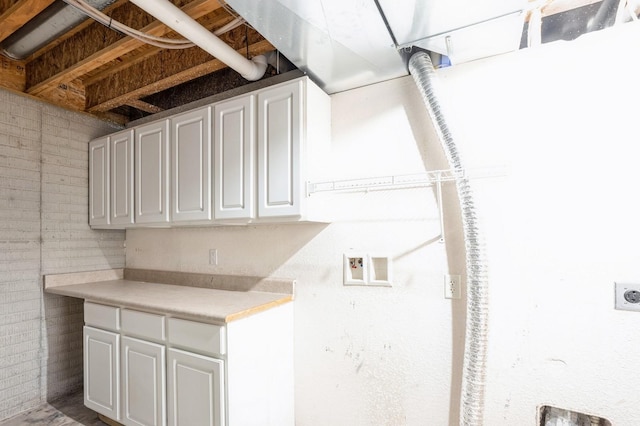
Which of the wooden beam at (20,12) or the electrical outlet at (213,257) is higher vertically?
the wooden beam at (20,12)

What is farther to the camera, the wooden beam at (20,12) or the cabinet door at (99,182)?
the cabinet door at (99,182)

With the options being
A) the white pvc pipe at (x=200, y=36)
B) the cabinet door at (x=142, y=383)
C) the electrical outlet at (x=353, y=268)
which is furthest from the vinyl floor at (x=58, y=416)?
the white pvc pipe at (x=200, y=36)

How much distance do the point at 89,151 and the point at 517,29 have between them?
321 centimetres

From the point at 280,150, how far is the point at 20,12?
149 cm

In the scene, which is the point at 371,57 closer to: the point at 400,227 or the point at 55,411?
the point at 400,227

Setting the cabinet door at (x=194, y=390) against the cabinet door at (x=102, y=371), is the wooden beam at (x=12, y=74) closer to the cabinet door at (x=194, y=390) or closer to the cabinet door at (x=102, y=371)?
A: the cabinet door at (x=102, y=371)

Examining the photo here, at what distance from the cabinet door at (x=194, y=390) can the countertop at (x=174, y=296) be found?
0.23 m

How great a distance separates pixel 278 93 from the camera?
70.4 inches

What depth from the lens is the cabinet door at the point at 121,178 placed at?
2.48m

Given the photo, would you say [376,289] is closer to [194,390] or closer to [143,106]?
[194,390]

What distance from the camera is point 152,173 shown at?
2338 mm

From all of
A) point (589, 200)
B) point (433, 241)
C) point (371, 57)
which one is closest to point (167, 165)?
point (371, 57)

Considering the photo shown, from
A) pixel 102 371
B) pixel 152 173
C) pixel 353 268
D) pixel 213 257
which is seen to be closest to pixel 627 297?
pixel 353 268

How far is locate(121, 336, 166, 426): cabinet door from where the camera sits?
182 cm
